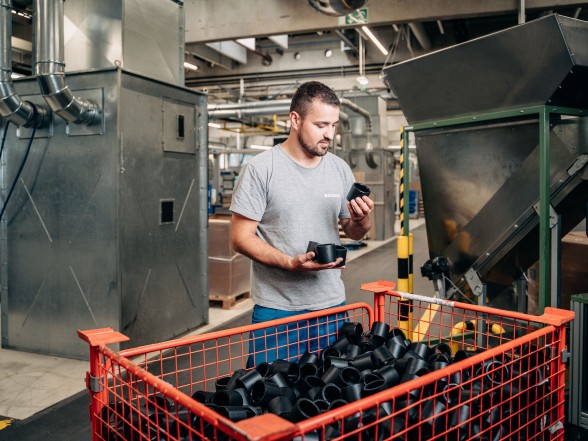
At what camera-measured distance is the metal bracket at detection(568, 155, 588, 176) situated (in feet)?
8.82

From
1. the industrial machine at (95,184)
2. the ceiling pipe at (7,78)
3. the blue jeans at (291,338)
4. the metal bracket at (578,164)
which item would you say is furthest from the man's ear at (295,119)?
the ceiling pipe at (7,78)

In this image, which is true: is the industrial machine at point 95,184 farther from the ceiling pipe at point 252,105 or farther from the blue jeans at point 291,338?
the ceiling pipe at point 252,105

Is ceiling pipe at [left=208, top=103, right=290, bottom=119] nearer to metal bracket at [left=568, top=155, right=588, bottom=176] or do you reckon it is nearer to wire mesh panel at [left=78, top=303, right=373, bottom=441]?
metal bracket at [left=568, top=155, right=588, bottom=176]

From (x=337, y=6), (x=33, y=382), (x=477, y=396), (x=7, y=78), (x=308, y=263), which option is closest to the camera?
(x=477, y=396)

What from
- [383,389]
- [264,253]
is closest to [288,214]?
[264,253]

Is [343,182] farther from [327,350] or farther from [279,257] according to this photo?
[327,350]

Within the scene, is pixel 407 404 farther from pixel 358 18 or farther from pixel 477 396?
pixel 358 18

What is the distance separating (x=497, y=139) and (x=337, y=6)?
7.59 ft

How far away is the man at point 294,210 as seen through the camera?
6.06 ft

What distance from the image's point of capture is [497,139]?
3.08 m

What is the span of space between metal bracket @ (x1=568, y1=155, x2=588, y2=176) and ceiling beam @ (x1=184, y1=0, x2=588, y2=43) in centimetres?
403

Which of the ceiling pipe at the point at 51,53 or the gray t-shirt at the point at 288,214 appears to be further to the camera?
the ceiling pipe at the point at 51,53

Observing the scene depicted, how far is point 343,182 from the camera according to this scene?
2059 millimetres

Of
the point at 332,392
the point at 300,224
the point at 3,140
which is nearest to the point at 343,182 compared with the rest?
the point at 300,224
